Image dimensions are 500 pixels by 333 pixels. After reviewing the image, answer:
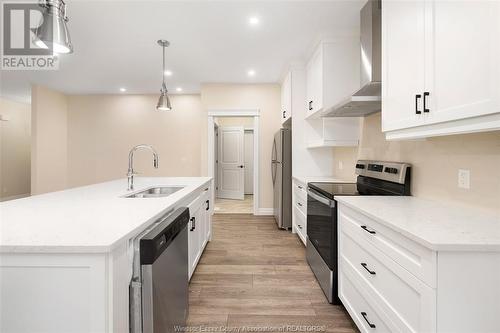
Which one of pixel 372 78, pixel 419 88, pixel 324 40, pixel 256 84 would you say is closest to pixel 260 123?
pixel 256 84

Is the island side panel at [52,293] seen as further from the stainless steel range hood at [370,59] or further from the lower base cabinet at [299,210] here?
the lower base cabinet at [299,210]

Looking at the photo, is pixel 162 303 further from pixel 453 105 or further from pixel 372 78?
pixel 372 78

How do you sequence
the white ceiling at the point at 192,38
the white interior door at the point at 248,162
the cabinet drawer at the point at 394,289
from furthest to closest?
the white interior door at the point at 248,162 < the white ceiling at the point at 192,38 < the cabinet drawer at the point at 394,289

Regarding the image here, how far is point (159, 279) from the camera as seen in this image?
1.23m

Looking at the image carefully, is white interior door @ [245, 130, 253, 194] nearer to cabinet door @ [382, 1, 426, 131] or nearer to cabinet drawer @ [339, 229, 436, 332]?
cabinet door @ [382, 1, 426, 131]

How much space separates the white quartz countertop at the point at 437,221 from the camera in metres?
0.99

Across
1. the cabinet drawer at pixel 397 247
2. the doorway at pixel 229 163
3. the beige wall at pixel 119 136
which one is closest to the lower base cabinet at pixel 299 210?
the cabinet drawer at pixel 397 247

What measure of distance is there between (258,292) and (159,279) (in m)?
1.29

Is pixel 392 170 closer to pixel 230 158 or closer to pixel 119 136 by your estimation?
pixel 230 158

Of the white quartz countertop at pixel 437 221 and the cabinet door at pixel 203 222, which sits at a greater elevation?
the white quartz countertop at pixel 437 221

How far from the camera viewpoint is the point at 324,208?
7.21ft

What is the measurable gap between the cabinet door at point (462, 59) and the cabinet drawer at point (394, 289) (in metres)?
0.75

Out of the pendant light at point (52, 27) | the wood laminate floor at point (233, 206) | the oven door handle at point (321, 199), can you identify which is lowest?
the wood laminate floor at point (233, 206)

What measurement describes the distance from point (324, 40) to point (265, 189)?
9.87 ft
